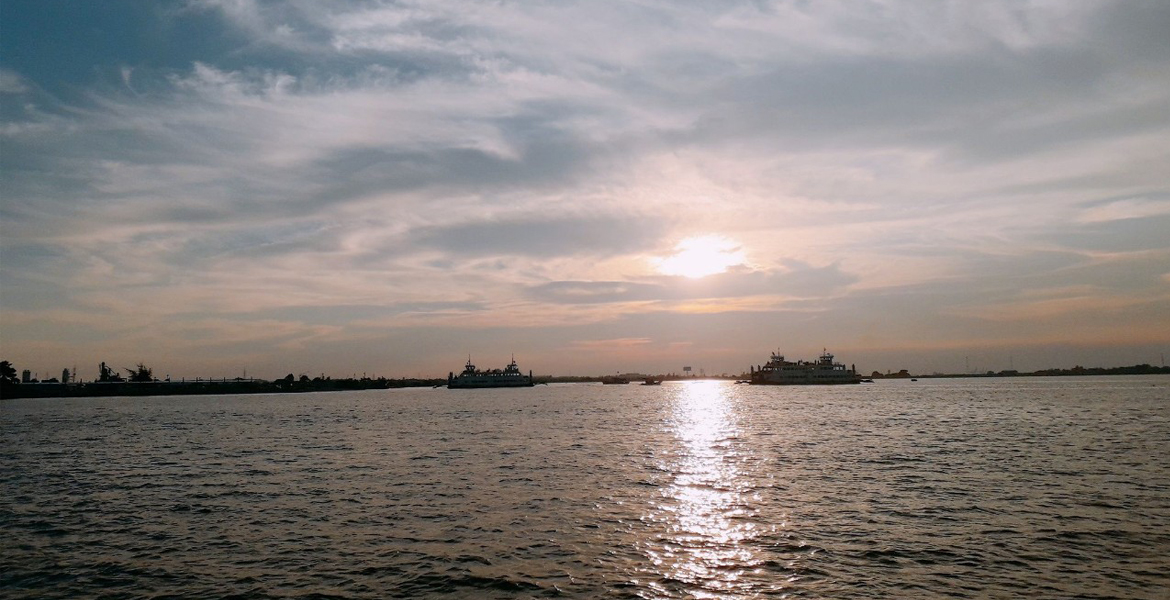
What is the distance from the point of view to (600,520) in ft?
90.7

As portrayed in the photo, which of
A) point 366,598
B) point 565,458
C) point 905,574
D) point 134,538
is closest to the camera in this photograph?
point 366,598

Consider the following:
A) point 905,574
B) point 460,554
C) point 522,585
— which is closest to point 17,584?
point 460,554

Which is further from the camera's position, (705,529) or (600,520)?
(600,520)

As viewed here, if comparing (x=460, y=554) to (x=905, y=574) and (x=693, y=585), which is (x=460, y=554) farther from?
(x=905, y=574)

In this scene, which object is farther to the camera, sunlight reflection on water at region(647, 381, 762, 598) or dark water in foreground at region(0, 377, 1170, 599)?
sunlight reflection on water at region(647, 381, 762, 598)

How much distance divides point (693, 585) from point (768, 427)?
58.4 m

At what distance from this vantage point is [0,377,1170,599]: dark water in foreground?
19.9 metres

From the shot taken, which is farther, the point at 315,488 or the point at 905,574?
the point at 315,488

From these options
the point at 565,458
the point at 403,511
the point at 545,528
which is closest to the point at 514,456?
the point at 565,458

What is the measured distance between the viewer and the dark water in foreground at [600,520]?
19.9 metres

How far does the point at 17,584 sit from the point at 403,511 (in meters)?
13.3

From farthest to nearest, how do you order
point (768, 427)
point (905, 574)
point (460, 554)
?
1. point (768, 427)
2. point (460, 554)
3. point (905, 574)

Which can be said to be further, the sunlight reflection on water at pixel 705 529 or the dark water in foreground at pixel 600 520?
the sunlight reflection on water at pixel 705 529

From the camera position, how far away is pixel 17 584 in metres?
20.6
